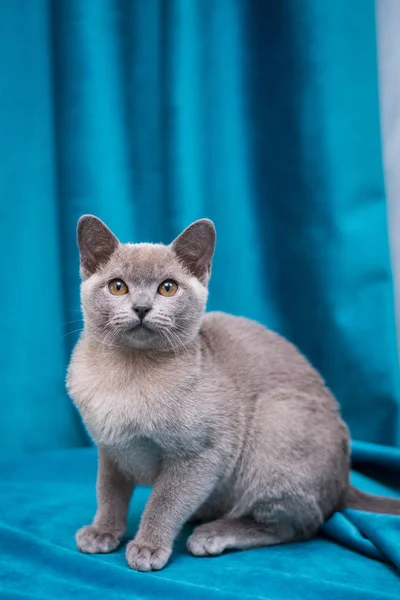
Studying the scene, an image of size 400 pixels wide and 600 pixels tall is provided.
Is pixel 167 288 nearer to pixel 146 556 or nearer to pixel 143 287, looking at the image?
pixel 143 287

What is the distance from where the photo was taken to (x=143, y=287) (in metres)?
1.11

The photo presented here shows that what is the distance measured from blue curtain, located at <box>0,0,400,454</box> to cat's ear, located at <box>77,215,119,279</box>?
1.88 ft

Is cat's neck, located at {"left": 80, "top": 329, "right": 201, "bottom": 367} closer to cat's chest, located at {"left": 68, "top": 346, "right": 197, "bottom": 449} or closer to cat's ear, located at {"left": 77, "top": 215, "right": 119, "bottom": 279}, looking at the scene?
cat's chest, located at {"left": 68, "top": 346, "right": 197, "bottom": 449}

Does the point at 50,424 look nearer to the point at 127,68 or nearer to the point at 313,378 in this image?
the point at 313,378

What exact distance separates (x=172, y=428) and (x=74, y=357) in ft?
0.77

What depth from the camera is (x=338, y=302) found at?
1687 millimetres

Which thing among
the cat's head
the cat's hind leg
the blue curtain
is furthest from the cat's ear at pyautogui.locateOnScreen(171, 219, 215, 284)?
the blue curtain

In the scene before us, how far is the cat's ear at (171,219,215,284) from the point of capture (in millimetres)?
1170

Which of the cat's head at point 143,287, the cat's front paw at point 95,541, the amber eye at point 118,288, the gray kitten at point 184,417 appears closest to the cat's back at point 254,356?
the gray kitten at point 184,417

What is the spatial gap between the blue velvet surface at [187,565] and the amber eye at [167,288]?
0.44 metres

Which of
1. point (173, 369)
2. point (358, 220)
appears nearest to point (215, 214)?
point (358, 220)

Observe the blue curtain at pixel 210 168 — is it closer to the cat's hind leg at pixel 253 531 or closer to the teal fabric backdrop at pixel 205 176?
the teal fabric backdrop at pixel 205 176

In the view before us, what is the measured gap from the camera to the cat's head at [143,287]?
109cm

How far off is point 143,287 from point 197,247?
138mm
